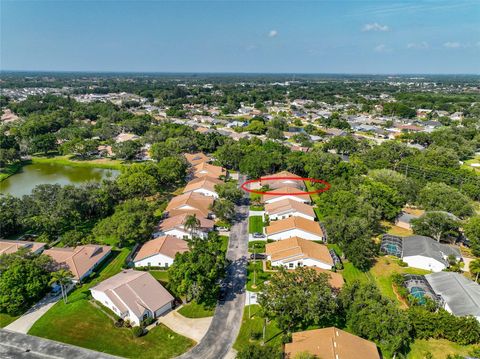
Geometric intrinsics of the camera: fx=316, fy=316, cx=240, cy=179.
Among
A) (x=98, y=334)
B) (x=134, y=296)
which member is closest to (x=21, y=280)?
(x=98, y=334)

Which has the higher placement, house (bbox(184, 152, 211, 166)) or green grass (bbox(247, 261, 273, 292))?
house (bbox(184, 152, 211, 166))

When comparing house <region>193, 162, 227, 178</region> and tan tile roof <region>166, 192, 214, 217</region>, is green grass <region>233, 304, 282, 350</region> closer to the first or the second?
tan tile roof <region>166, 192, 214, 217</region>

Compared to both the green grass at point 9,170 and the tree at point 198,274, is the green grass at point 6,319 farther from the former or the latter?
the green grass at point 9,170

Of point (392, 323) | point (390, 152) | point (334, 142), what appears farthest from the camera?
point (334, 142)

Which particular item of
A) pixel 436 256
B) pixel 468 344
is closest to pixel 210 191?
pixel 436 256

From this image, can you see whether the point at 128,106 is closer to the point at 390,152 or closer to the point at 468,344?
the point at 390,152

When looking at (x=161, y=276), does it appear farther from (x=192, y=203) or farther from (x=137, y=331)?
(x=192, y=203)

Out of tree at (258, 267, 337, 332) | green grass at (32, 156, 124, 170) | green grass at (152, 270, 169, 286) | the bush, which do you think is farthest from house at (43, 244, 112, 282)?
green grass at (32, 156, 124, 170)
